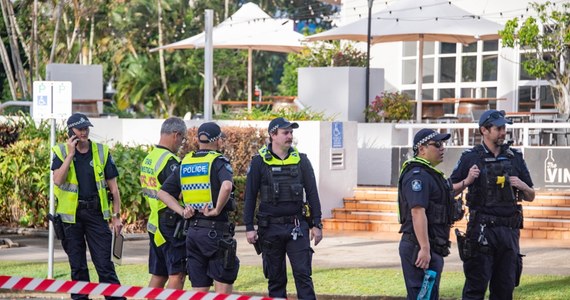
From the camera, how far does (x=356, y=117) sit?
2180 centimetres

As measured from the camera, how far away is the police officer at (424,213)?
8.78m

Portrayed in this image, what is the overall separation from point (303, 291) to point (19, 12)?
1221 inches

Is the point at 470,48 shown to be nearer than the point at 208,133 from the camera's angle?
No

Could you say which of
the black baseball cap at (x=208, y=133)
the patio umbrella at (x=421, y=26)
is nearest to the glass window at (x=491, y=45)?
the patio umbrella at (x=421, y=26)

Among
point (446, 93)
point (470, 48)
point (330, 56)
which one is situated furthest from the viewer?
point (446, 93)

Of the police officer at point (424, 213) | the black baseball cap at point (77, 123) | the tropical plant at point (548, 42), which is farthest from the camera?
the tropical plant at point (548, 42)

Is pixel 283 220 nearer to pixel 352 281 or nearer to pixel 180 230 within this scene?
pixel 180 230

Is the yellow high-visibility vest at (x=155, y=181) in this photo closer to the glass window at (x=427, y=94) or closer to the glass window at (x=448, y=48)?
the glass window at (x=448, y=48)

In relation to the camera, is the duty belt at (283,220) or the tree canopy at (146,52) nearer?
the duty belt at (283,220)

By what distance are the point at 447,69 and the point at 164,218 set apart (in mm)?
18684

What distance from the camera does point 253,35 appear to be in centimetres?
2595

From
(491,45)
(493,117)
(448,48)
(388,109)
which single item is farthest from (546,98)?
(493,117)

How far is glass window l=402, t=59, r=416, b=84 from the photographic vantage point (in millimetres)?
28677

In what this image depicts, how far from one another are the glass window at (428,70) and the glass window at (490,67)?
1.66m
